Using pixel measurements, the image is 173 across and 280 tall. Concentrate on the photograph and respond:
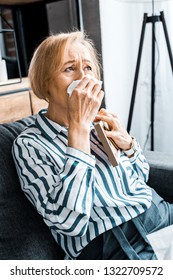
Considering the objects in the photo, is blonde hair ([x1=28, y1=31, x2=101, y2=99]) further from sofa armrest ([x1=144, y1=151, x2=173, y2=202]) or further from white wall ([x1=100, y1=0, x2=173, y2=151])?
white wall ([x1=100, y1=0, x2=173, y2=151])

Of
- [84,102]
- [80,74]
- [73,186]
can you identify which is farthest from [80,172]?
[80,74]

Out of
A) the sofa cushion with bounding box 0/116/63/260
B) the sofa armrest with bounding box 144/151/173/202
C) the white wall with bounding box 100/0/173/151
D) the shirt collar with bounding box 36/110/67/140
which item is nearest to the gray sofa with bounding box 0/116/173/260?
the sofa cushion with bounding box 0/116/63/260

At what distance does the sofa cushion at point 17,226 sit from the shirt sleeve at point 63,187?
9 centimetres

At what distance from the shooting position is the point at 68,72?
94 cm

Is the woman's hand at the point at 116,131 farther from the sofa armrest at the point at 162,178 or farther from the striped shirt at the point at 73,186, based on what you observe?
the sofa armrest at the point at 162,178

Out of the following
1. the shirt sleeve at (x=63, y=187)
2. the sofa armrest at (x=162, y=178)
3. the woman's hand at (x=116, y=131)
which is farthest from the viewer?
the sofa armrest at (x=162, y=178)

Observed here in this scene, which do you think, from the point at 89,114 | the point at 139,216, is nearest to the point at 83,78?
the point at 89,114

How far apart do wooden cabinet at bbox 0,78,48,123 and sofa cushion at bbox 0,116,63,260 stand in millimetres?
299

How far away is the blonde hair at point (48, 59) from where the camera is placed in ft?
3.08

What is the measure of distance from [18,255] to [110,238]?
0.25m

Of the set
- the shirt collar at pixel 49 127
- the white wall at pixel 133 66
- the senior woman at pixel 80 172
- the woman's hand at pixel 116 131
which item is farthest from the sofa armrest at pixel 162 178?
the white wall at pixel 133 66

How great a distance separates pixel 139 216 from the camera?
934 mm
